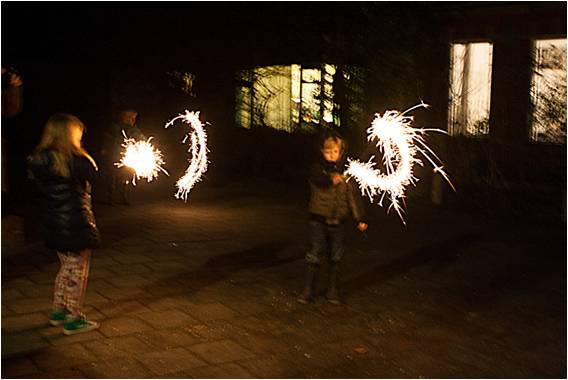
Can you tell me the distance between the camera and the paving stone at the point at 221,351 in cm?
548

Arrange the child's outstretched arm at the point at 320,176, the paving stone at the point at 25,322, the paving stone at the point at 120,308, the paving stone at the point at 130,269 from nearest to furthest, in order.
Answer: the paving stone at the point at 25,322 < the paving stone at the point at 120,308 < the child's outstretched arm at the point at 320,176 < the paving stone at the point at 130,269

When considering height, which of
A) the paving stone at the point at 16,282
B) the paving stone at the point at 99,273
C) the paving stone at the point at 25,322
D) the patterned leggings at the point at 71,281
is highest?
the patterned leggings at the point at 71,281

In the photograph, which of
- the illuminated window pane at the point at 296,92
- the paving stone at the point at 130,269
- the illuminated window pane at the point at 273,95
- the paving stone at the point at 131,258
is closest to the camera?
the paving stone at the point at 130,269

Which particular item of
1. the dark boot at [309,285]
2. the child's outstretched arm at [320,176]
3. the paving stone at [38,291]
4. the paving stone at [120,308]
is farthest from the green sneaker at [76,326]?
the child's outstretched arm at [320,176]

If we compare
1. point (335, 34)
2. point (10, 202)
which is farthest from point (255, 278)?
point (335, 34)

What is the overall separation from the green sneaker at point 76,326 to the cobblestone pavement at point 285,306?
0.09 m

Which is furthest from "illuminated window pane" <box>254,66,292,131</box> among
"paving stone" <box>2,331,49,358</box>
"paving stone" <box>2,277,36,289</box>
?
"paving stone" <box>2,331,49,358</box>

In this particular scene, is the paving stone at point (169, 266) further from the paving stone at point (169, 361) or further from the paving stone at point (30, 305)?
the paving stone at point (169, 361)

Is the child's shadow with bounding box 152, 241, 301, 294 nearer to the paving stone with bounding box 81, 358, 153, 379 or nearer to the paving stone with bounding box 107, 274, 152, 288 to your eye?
the paving stone with bounding box 107, 274, 152, 288

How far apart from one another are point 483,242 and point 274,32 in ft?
25.9

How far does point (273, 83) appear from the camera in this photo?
1834cm

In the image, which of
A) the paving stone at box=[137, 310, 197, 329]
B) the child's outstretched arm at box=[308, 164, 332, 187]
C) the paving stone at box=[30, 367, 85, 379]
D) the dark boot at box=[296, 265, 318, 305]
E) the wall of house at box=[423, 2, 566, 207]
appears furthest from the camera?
the wall of house at box=[423, 2, 566, 207]

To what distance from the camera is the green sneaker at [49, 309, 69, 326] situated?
20.0 feet

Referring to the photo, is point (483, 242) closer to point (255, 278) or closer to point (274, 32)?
point (255, 278)
